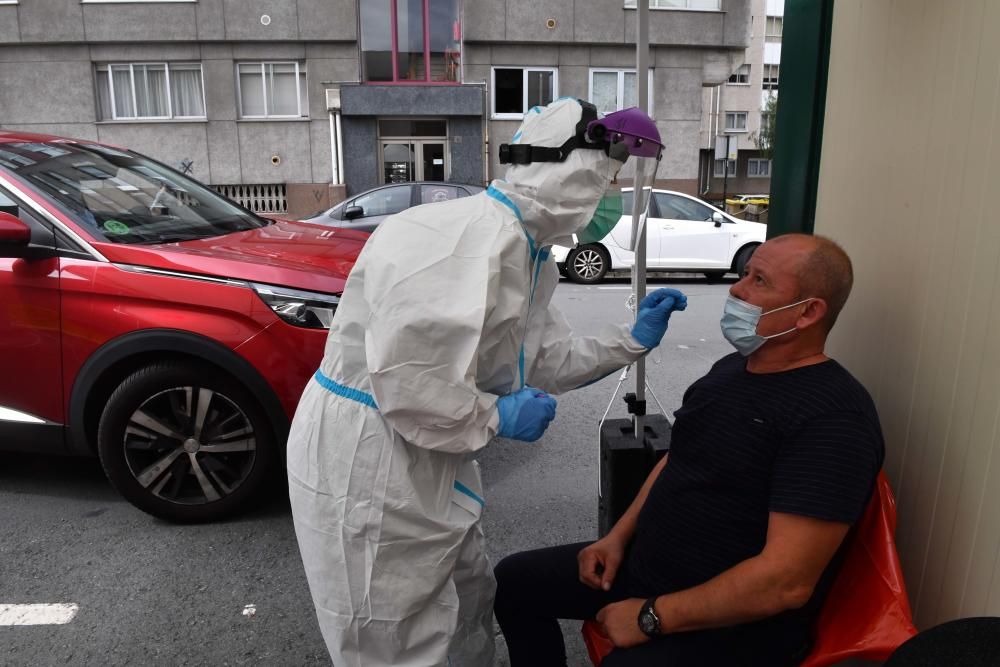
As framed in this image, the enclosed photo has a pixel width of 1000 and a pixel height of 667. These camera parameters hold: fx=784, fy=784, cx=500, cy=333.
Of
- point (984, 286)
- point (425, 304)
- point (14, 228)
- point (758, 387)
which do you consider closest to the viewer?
point (984, 286)

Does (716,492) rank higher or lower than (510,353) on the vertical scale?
lower

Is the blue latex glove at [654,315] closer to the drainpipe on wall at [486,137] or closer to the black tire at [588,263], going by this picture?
the black tire at [588,263]

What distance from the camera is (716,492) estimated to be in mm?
1876

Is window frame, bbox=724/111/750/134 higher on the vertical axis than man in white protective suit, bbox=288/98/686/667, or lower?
higher

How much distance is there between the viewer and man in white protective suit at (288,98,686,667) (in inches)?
70.7

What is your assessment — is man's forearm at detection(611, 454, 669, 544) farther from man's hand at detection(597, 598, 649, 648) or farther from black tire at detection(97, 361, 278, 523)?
black tire at detection(97, 361, 278, 523)

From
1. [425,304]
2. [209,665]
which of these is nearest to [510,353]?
[425,304]

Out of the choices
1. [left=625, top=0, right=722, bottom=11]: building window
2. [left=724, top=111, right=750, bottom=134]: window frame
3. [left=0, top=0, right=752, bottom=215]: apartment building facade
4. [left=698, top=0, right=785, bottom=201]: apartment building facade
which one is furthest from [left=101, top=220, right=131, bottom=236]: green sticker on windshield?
[left=724, top=111, right=750, bottom=134]: window frame

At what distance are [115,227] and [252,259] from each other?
711mm

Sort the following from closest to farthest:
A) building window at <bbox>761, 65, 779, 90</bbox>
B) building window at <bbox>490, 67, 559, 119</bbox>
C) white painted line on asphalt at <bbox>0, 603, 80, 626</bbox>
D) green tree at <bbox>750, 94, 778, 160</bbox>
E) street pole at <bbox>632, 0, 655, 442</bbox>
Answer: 1. street pole at <bbox>632, 0, 655, 442</bbox>
2. white painted line on asphalt at <bbox>0, 603, 80, 626</bbox>
3. building window at <bbox>490, 67, 559, 119</bbox>
4. green tree at <bbox>750, 94, 778, 160</bbox>
5. building window at <bbox>761, 65, 779, 90</bbox>

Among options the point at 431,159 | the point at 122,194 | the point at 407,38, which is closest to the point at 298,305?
the point at 122,194

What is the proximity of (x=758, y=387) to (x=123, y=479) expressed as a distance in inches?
116

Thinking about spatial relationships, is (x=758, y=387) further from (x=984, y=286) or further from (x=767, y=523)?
(x=984, y=286)

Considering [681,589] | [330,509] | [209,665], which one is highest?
[330,509]
